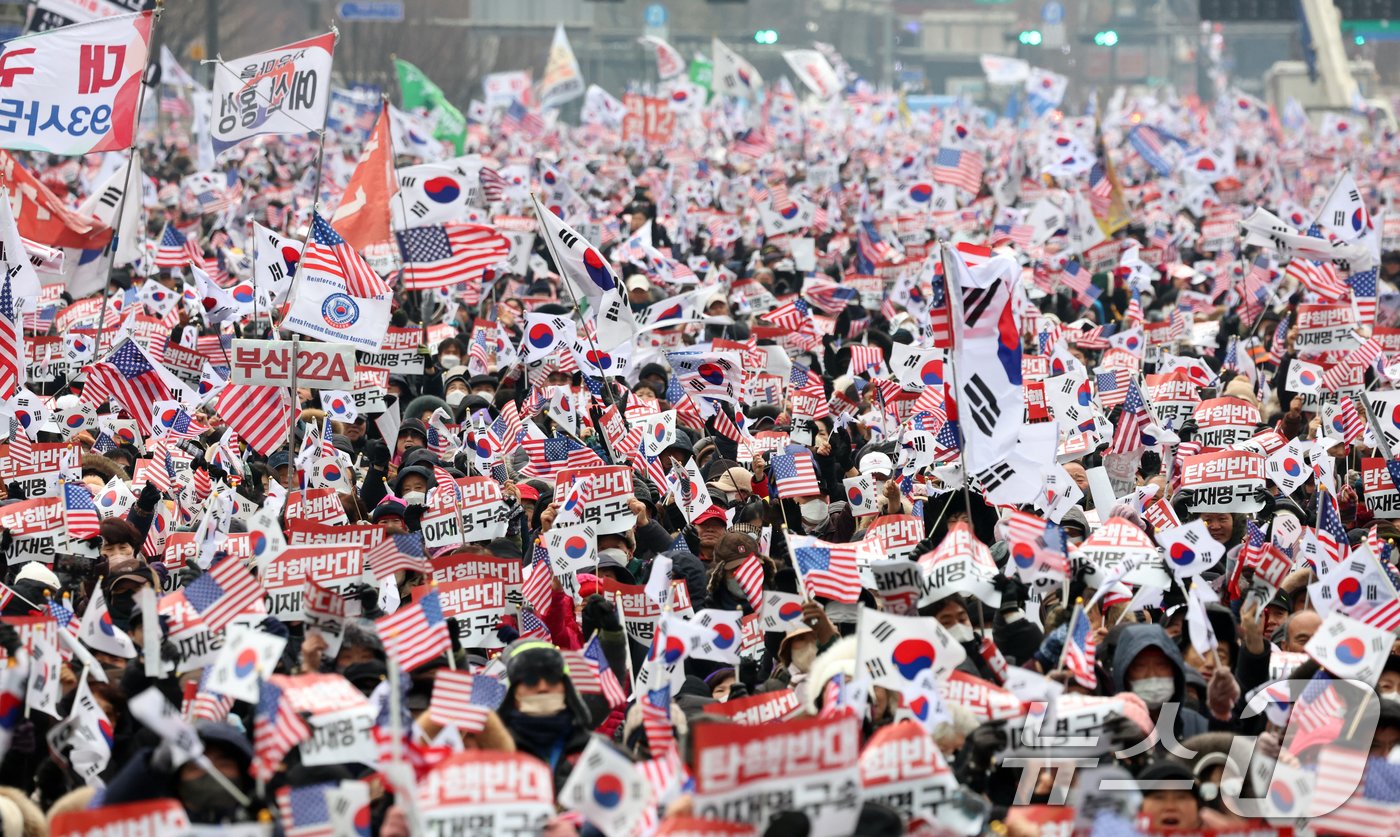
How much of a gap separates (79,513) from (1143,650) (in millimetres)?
5618

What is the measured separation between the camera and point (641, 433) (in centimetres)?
1340

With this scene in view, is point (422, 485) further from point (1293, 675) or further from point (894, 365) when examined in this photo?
point (1293, 675)

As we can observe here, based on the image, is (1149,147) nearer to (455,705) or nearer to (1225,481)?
(1225,481)

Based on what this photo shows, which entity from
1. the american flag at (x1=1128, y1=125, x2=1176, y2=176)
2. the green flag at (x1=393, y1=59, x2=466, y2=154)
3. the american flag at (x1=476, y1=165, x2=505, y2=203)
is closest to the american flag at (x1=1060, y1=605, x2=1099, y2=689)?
the american flag at (x1=476, y1=165, x2=505, y2=203)

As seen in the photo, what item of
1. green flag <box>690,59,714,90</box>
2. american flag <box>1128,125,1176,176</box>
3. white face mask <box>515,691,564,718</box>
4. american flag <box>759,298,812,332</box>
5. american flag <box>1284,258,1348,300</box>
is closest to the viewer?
white face mask <box>515,691,564,718</box>

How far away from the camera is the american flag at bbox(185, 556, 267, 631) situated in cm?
877

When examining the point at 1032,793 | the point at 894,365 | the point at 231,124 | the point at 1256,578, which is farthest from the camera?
the point at 231,124

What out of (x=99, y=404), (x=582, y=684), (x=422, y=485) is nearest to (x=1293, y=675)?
(x=582, y=684)

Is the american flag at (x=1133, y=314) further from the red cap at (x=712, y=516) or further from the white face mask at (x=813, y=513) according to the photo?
the red cap at (x=712, y=516)

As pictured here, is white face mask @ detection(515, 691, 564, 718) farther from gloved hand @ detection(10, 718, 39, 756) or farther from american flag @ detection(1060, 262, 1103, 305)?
american flag @ detection(1060, 262, 1103, 305)

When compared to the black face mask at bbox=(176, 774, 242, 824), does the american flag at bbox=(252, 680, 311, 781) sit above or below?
above

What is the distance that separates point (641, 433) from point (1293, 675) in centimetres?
594

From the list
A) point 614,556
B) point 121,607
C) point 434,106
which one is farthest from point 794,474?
point 434,106

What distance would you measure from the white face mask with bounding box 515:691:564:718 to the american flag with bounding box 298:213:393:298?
5.11 meters
